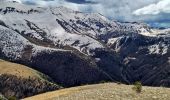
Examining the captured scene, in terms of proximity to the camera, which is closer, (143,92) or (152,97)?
(152,97)

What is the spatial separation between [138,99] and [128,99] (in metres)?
1.76

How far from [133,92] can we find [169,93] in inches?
233

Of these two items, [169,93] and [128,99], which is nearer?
[128,99]

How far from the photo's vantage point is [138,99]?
70.0 meters

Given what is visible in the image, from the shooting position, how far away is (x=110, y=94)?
73.1 m

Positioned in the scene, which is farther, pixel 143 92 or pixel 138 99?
pixel 143 92

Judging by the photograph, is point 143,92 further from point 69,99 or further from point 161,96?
point 69,99

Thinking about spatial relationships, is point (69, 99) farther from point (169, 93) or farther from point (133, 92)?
point (169, 93)

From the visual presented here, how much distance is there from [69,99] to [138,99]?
37.2 feet

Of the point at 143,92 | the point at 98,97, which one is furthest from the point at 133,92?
the point at 98,97

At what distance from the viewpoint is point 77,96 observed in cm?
7562

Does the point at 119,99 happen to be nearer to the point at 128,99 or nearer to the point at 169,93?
the point at 128,99

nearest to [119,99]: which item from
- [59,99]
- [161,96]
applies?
[161,96]

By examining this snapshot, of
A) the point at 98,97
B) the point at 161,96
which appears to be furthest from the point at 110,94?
the point at 161,96
